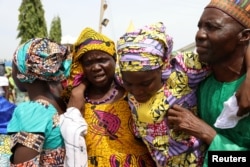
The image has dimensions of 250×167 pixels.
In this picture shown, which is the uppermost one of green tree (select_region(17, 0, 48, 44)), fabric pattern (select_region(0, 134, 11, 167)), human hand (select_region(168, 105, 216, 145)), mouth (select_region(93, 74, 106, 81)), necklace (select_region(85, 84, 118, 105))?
green tree (select_region(17, 0, 48, 44))

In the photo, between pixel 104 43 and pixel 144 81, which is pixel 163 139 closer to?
pixel 144 81

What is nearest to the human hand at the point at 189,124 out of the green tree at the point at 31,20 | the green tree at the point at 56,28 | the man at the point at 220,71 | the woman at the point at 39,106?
the man at the point at 220,71

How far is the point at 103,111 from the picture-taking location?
105 inches

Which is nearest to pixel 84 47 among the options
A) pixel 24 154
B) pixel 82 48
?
pixel 82 48

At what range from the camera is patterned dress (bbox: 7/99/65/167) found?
2.28 meters

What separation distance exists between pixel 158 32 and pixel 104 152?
0.89 meters

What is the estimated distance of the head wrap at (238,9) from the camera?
6.64 ft

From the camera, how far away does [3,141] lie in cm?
340

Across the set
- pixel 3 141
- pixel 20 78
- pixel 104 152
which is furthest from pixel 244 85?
pixel 3 141

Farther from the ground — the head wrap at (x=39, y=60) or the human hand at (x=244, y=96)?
the head wrap at (x=39, y=60)

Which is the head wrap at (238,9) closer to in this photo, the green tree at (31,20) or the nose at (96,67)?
the nose at (96,67)

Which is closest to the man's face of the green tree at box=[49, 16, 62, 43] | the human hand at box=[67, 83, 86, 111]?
the human hand at box=[67, 83, 86, 111]

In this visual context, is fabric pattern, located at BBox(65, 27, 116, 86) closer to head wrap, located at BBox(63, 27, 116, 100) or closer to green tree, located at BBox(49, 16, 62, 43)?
head wrap, located at BBox(63, 27, 116, 100)

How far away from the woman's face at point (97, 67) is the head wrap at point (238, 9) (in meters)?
0.93
